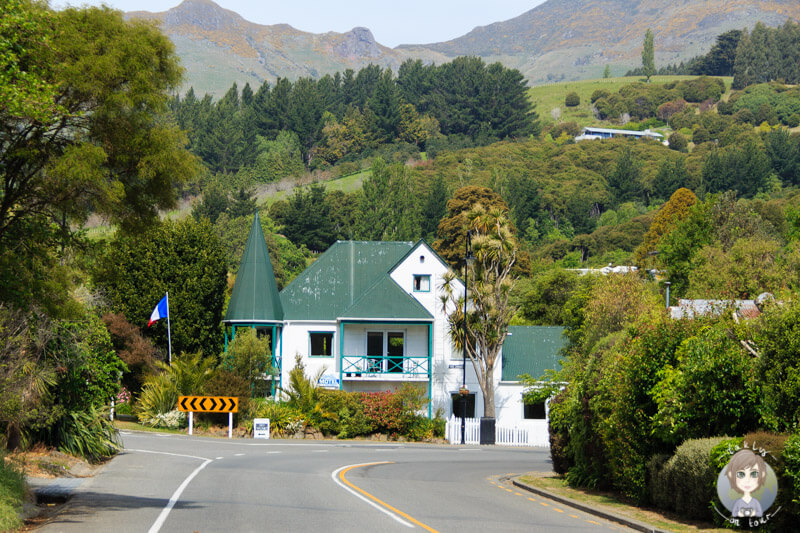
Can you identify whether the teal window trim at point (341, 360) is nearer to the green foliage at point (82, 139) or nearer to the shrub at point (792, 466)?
the green foliage at point (82, 139)

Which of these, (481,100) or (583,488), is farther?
(481,100)

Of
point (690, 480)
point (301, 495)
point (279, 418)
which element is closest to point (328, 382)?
point (279, 418)

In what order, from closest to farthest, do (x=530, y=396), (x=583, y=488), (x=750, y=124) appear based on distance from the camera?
(x=583, y=488), (x=530, y=396), (x=750, y=124)

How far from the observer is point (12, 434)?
20250 mm

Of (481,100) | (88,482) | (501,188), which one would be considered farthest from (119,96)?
(481,100)

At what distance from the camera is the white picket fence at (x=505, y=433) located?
4269 centimetres

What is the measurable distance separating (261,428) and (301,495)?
67.3ft

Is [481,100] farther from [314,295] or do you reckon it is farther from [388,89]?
[314,295]

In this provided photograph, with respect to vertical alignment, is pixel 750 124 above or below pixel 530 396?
above

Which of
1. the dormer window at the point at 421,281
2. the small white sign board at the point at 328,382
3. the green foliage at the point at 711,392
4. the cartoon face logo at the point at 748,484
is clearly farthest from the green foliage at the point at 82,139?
the dormer window at the point at 421,281

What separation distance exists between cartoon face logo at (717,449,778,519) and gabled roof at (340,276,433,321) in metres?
33.5

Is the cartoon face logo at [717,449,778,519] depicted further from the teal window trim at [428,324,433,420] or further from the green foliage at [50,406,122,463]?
the teal window trim at [428,324,433,420]

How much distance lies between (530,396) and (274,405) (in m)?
12.0

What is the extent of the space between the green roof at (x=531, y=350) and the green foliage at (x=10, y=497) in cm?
3427
